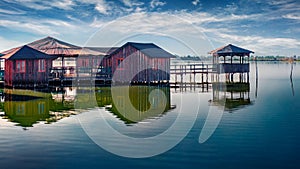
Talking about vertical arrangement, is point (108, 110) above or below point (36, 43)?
below

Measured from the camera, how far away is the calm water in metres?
11.2

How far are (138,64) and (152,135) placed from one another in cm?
2794

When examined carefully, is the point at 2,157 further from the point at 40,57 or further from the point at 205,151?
the point at 40,57

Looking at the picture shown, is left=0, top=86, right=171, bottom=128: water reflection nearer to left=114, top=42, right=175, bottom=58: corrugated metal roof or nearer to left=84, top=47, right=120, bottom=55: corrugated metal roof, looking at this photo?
left=114, top=42, right=175, bottom=58: corrugated metal roof

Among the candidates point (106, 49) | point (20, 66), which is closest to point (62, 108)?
point (20, 66)

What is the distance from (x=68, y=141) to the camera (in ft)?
45.8

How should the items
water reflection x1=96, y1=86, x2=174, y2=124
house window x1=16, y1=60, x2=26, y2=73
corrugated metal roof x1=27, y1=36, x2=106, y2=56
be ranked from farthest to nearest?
corrugated metal roof x1=27, y1=36, x2=106, y2=56 < house window x1=16, y1=60, x2=26, y2=73 < water reflection x1=96, y1=86, x2=174, y2=124

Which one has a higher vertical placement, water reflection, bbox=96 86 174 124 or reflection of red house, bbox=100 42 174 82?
reflection of red house, bbox=100 42 174 82

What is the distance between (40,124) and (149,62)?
85.3 ft

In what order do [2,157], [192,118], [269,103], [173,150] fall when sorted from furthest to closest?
[269,103] → [192,118] → [173,150] → [2,157]

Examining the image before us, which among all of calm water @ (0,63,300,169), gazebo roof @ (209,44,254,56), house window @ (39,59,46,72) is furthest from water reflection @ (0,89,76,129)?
gazebo roof @ (209,44,254,56)

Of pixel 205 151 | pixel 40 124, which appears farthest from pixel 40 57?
pixel 205 151

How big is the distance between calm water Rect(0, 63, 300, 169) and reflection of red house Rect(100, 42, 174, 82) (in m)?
17.0

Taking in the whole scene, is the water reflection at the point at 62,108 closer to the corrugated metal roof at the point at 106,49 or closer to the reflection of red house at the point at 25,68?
the reflection of red house at the point at 25,68
